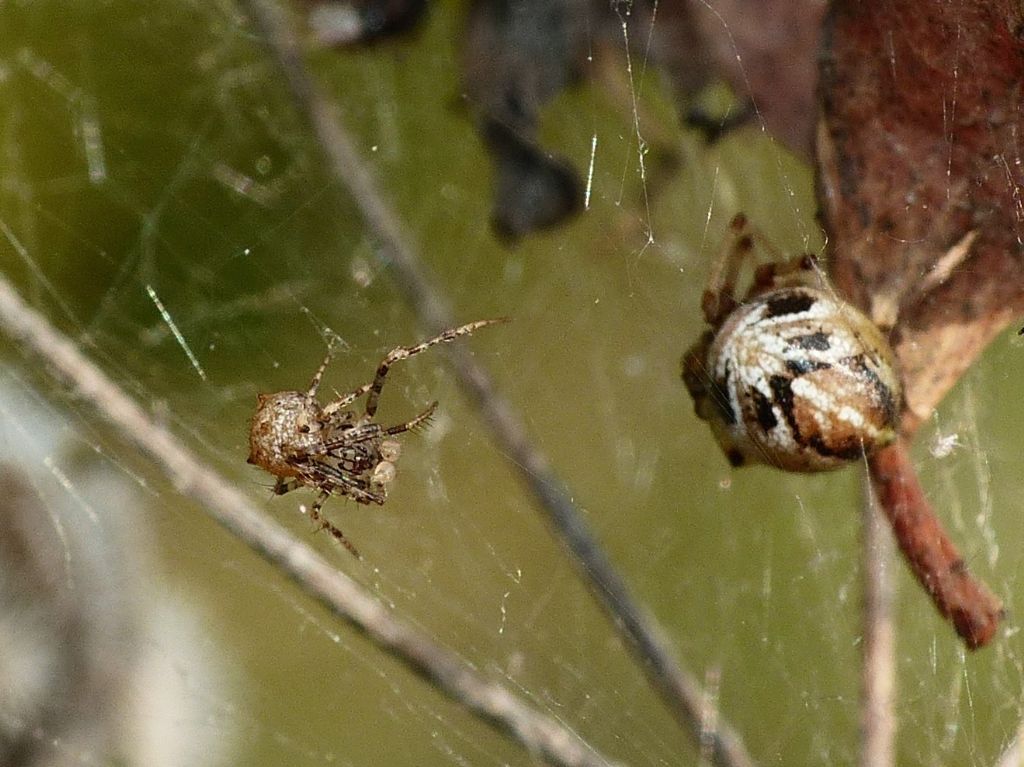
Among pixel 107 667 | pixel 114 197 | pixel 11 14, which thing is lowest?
pixel 107 667

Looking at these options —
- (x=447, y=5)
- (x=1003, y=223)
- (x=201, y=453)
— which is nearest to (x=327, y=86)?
(x=447, y=5)

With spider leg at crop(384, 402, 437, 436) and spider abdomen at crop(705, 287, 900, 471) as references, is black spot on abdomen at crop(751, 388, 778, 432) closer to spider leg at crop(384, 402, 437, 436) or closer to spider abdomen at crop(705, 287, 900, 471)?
spider abdomen at crop(705, 287, 900, 471)

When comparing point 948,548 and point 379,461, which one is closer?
point 948,548

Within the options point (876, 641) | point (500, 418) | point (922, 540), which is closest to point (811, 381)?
point (922, 540)

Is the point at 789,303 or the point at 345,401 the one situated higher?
the point at 789,303

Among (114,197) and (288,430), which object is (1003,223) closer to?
(288,430)

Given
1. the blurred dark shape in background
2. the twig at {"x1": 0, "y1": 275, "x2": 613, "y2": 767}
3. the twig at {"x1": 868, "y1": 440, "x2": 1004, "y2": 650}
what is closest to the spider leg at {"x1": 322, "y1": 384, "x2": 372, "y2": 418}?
the blurred dark shape in background

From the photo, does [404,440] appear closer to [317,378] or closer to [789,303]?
[317,378]
